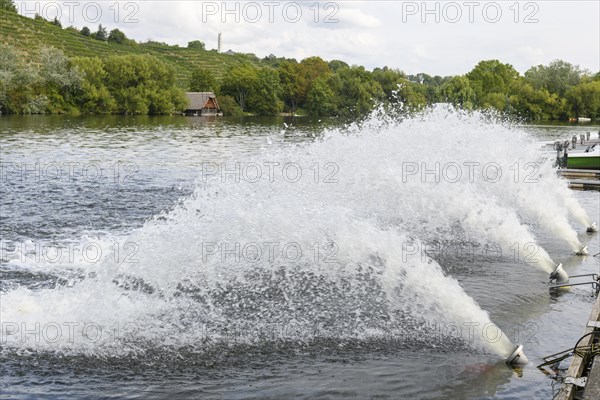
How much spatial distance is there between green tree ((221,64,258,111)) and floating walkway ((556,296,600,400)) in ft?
451

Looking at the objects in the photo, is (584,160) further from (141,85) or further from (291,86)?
(291,86)

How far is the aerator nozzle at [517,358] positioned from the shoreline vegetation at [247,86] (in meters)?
92.2

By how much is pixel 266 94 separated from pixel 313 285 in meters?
134

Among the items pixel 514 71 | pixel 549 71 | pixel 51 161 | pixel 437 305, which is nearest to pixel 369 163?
pixel 437 305

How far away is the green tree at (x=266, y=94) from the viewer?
5752 inches

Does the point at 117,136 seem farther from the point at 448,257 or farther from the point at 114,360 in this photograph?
the point at 114,360

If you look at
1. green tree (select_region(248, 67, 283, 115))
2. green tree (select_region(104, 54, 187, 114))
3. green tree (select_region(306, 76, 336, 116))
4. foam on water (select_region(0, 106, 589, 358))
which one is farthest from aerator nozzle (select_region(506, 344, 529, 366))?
green tree (select_region(248, 67, 283, 115))

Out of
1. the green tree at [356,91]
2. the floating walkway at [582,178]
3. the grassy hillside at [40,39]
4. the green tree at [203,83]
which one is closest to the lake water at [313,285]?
the floating walkway at [582,178]

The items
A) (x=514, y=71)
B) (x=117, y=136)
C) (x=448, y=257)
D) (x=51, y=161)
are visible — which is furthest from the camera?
(x=514, y=71)

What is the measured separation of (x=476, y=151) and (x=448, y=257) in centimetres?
886

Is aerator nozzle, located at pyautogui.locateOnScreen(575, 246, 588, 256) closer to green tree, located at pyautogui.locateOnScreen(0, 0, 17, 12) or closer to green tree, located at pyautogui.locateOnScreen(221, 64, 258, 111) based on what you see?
green tree, located at pyautogui.locateOnScreen(221, 64, 258, 111)

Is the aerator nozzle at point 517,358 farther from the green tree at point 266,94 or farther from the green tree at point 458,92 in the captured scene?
the green tree at point 266,94

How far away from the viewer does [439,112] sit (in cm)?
2762

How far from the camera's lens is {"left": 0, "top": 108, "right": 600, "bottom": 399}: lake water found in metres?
11.0
